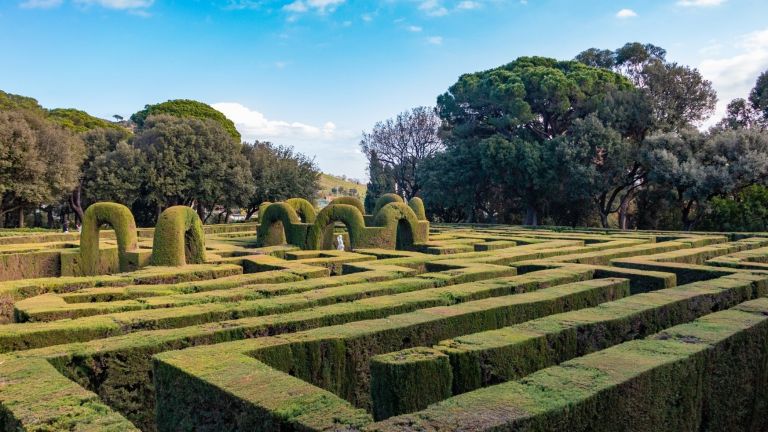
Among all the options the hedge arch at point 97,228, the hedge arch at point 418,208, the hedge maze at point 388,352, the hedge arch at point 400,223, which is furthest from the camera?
the hedge arch at point 418,208

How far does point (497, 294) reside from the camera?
33.9ft

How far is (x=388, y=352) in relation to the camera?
7.33m

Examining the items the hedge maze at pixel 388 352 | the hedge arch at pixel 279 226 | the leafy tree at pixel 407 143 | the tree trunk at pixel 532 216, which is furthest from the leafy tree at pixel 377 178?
the hedge maze at pixel 388 352

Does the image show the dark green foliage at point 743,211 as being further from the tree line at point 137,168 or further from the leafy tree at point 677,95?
the tree line at point 137,168

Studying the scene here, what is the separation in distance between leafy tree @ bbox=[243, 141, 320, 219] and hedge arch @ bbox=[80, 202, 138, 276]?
27.7m

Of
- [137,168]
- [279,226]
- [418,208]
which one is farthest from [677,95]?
[137,168]

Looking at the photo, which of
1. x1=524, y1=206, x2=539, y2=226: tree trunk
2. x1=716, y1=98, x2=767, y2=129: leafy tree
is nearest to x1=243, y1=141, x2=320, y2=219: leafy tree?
x1=524, y1=206, x2=539, y2=226: tree trunk

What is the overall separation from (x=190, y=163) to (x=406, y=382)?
3921cm

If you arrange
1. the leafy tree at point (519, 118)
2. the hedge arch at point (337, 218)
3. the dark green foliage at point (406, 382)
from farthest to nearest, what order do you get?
1. the leafy tree at point (519, 118)
2. the hedge arch at point (337, 218)
3. the dark green foliage at point (406, 382)

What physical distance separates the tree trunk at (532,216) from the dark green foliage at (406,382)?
36527 mm

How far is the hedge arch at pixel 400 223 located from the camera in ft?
67.4

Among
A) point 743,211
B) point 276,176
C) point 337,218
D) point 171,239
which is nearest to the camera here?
point 171,239

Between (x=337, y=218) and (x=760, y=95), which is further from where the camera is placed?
(x=760, y=95)

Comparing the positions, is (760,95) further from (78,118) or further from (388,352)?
(78,118)
